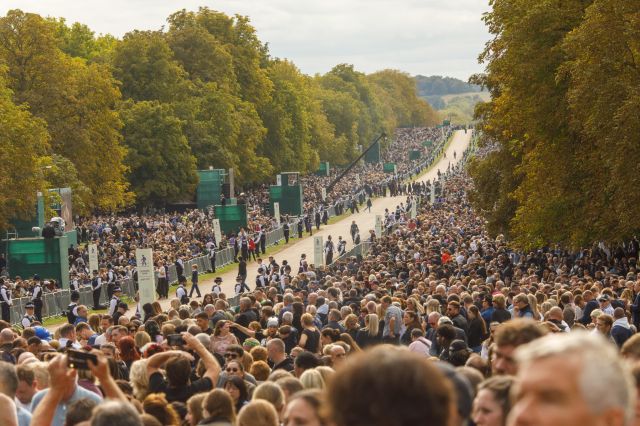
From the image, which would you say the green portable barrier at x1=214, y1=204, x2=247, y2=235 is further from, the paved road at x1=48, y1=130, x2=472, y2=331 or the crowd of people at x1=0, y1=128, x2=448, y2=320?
the paved road at x1=48, y1=130, x2=472, y2=331

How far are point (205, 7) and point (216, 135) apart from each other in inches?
609

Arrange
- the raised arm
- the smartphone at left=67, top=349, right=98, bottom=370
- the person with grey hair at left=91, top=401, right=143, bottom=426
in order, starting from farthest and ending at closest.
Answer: the raised arm → the smartphone at left=67, top=349, right=98, bottom=370 → the person with grey hair at left=91, top=401, right=143, bottom=426

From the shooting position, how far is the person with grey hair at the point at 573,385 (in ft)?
11.9

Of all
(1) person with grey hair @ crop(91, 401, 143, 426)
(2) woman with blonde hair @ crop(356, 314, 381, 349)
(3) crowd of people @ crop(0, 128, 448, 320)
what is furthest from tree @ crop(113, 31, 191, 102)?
(1) person with grey hair @ crop(91, 401, 143, 426)

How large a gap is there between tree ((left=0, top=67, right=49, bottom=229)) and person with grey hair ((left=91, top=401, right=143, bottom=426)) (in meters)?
49.6

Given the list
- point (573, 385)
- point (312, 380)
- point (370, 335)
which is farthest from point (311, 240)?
point (573, 385)

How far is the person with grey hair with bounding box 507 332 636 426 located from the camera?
3.62 meters

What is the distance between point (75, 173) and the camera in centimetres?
6656

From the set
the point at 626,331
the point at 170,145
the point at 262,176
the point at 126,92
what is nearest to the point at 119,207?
the point at 170,145

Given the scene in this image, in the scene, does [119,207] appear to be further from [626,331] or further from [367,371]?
[367,371]

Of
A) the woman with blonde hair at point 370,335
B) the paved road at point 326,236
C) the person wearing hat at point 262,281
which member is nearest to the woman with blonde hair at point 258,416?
the woman with blonde hair at point 370,335

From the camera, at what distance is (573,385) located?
3625 mm

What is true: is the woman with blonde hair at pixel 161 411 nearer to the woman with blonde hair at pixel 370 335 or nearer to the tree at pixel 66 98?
the woman with blonde hair at pixel 370 335

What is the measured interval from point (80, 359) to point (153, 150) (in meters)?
72.3
